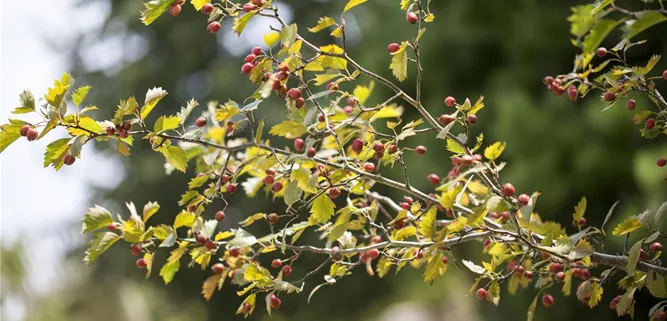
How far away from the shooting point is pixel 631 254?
1083 millimetres

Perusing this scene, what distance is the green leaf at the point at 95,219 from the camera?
1.21 metres

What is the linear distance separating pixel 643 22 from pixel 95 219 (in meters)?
0.82

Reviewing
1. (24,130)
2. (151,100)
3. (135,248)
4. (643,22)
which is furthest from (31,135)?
(643,22)

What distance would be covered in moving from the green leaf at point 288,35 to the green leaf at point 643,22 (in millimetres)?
430

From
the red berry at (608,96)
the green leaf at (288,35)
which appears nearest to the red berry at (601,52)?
the red berry at (608,96)

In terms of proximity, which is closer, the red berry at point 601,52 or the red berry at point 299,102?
the red berry at point 299,102

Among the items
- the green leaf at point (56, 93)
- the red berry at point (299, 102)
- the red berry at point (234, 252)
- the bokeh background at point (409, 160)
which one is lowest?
the bokeh background at point (409, 160)

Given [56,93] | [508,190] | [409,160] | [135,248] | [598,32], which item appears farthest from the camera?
[409,160]

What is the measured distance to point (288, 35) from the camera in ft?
3.57

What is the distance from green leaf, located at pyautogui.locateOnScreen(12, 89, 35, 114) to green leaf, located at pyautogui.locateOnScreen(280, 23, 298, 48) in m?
0.35

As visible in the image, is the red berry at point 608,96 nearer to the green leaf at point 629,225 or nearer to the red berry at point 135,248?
the green leaf at point 629,225

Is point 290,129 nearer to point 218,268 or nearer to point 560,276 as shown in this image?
point 218,268

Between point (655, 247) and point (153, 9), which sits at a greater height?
point (153, 9)

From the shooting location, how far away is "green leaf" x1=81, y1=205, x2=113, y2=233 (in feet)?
3.96
